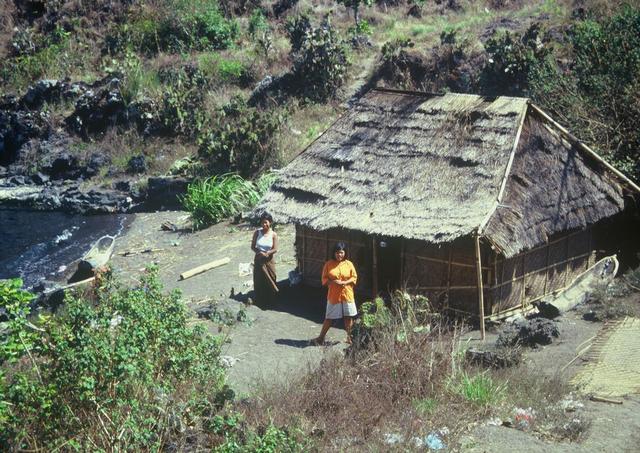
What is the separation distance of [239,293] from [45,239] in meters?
10.8

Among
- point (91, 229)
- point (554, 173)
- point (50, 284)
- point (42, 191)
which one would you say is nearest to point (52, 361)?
point (554, 173)

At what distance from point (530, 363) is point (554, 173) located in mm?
3919

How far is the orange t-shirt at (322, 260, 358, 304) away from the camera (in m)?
11.6

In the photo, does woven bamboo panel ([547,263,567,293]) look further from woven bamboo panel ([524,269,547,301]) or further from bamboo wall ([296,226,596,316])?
woven bamboo panel ([524,269,547,301])

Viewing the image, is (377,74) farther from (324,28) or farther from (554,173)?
(554,173)

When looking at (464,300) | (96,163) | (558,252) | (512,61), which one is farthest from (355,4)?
(464,300)

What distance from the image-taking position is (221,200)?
21.5 m

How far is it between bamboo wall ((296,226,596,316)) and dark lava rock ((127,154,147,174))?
45.9 feet

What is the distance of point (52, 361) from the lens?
7.67m

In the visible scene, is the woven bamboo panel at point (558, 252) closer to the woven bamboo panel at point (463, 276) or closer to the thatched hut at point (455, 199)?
the thatched hut at point (455, 199)

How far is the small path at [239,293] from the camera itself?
11.6 m

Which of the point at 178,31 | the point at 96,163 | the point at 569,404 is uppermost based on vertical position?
the point at 178,31

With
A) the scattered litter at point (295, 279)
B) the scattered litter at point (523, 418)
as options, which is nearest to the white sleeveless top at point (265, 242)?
the scattered litter at point (295, 279)

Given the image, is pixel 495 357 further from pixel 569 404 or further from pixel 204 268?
pixel 204 268
